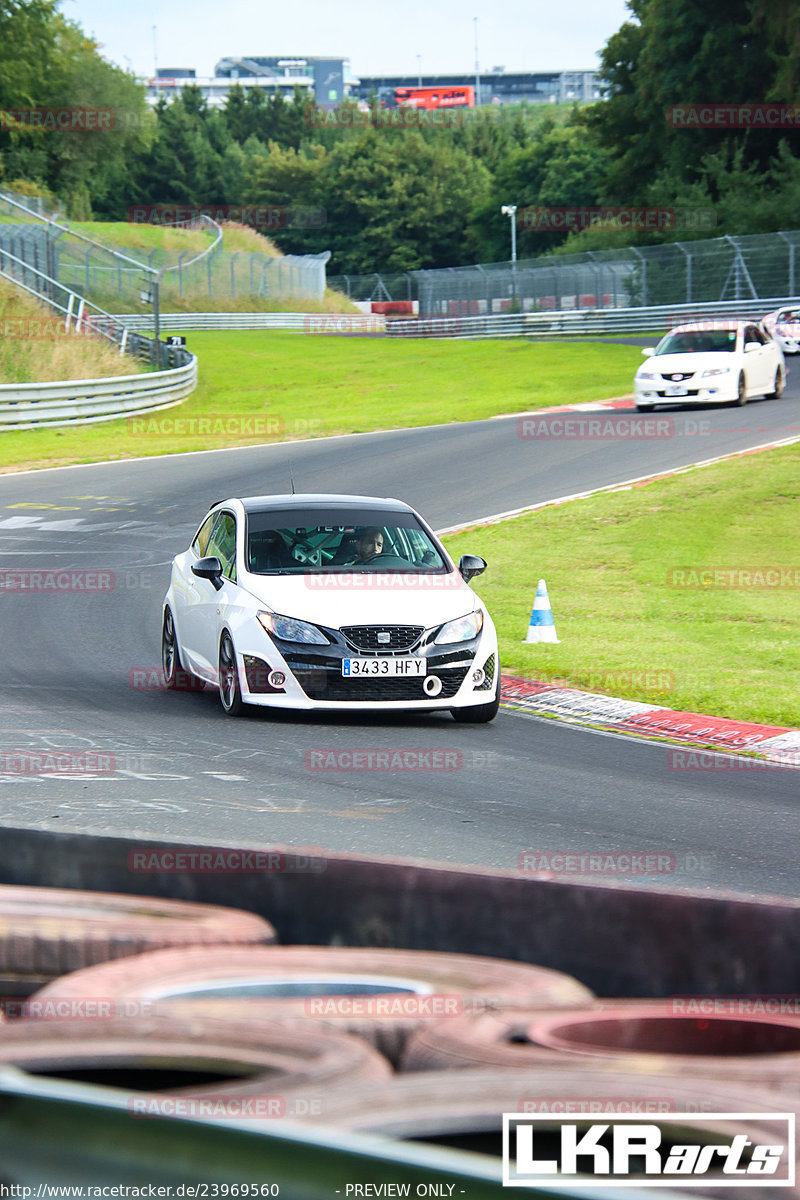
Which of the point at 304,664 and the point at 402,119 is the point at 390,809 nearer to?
the point at 304,664

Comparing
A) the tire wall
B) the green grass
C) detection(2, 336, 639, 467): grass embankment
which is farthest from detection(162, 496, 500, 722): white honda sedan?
detection(2, 336, 639, 467): grass embankment

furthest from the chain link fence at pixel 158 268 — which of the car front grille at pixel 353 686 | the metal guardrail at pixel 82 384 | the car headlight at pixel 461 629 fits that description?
the car front grille at pixel 353 686

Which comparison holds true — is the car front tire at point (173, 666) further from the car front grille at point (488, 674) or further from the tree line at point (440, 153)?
the tree line at point (440, 153)

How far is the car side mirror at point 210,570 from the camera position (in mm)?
11031

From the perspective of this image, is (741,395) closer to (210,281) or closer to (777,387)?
(777,387)

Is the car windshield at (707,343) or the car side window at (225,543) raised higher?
the car windshield at (707,343)

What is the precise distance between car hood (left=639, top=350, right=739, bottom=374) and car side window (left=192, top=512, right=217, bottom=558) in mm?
17678

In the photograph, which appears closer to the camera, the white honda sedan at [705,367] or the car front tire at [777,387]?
the white honda sedan at [705,367]

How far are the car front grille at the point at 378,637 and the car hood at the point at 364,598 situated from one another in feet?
0.14

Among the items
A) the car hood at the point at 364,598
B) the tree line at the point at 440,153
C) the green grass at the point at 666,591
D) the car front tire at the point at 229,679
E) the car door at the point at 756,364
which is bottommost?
the green grass at the point at 666,591

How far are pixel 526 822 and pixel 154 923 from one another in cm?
352

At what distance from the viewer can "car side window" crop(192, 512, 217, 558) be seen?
12.3 meters

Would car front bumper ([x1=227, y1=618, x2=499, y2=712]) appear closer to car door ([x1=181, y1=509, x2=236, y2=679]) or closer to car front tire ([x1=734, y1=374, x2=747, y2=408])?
car door ([x1=181, y1=509, x2=236, y2=679])

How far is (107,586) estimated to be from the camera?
54.7 feet
